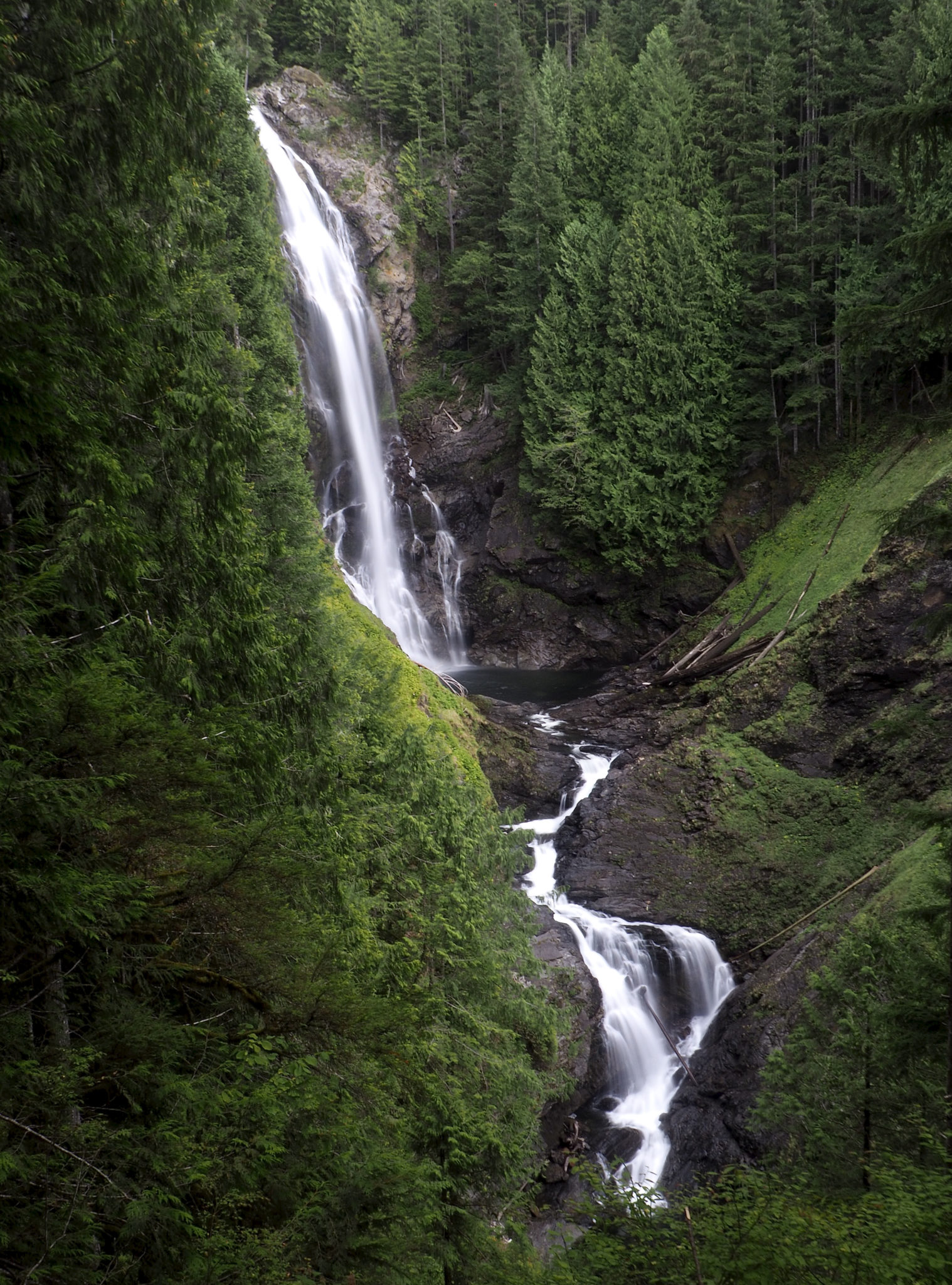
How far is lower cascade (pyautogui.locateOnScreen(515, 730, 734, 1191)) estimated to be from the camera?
11602mm

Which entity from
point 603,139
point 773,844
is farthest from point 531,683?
point 603,139

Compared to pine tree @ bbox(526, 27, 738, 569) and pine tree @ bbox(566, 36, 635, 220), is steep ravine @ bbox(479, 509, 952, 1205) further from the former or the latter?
pine tree @ bbox(566, 36, 635, 220)

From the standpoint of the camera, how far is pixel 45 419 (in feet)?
11.6

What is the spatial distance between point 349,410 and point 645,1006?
23.6 meters

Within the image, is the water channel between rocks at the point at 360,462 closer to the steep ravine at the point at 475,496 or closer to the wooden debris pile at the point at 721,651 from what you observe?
the steep ravine at the point at 475,496

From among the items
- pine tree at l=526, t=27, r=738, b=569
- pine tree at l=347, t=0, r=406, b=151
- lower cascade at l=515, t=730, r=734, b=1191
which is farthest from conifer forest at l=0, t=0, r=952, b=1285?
pine tree at l=347, t=0, r=406, b=151

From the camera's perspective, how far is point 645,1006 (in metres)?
13.0

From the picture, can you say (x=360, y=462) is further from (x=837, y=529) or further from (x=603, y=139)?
(x=837, y=529)

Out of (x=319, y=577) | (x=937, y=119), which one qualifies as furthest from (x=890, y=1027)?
(x=319, y=577)

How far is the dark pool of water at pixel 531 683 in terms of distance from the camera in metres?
24.8

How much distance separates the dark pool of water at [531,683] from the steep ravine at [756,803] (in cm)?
392

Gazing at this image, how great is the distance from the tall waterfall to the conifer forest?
0.64ft

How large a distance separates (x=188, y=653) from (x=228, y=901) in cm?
205

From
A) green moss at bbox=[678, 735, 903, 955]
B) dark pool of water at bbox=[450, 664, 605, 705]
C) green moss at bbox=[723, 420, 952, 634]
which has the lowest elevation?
dark pool of water at bbox=[450, 664, 605, 705]
